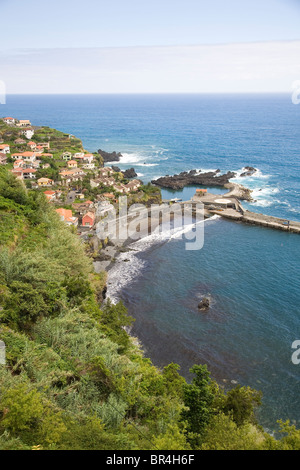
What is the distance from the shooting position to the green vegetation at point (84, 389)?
11719mm

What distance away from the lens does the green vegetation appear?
11.7 meters

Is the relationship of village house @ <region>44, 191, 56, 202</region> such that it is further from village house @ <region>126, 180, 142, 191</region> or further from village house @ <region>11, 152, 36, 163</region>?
village house @ <region>11, 152, 36, 163</region>

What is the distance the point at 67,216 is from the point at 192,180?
114ft

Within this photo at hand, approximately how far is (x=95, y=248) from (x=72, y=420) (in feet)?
92.8

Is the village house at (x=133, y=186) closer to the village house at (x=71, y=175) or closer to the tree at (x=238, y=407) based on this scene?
the village house at (x=71, y=175)

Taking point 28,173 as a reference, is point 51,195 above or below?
below

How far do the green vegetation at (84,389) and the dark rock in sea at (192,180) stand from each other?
46.8 meters

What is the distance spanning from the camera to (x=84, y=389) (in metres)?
15.0

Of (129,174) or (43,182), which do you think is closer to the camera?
(43,182)

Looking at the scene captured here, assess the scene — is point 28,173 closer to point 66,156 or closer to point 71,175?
point 71,175

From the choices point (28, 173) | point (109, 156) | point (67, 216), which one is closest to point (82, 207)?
point (67, 216)
